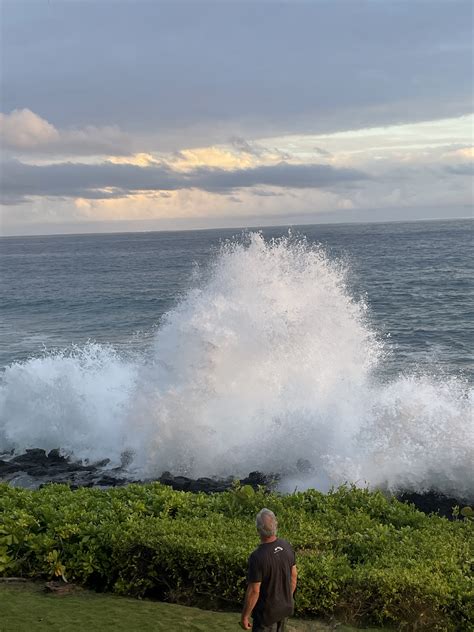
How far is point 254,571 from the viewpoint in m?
4.87

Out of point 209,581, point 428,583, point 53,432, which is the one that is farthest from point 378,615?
point 53,432

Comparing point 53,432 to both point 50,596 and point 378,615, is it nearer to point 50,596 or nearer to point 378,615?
point 50,596

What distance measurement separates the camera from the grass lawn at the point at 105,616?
579 centimetres

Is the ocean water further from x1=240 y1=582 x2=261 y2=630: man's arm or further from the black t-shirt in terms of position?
x1=240 y1=582 x2=261 y2=630: man's arm

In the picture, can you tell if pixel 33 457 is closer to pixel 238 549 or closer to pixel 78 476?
pixel 78 476

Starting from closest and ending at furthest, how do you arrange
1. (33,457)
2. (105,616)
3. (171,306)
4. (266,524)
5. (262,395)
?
1. (266,524)
2. (105,616)
3. (33,457)
4. (262,395)
5. (171,306)

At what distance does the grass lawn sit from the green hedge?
0.74ft

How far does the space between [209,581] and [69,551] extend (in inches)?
62.4

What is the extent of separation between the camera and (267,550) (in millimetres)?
4906

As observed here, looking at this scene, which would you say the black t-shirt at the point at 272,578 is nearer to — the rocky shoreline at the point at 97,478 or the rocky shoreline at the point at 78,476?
the rocky shoreline at the point at 97,478

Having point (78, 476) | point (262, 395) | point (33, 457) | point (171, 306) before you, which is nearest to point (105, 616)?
point (78, 476)

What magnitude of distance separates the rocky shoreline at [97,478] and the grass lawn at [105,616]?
223 inches

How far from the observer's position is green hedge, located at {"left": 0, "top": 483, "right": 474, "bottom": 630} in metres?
6.03

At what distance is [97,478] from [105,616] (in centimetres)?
826
